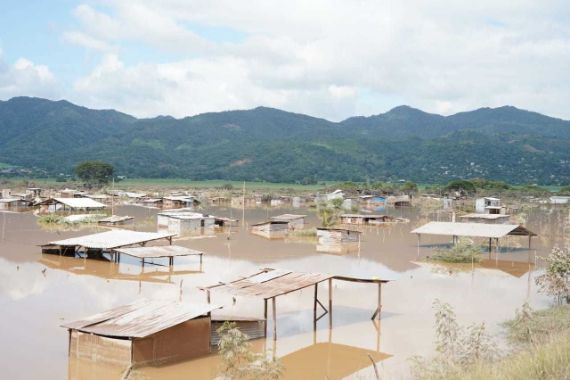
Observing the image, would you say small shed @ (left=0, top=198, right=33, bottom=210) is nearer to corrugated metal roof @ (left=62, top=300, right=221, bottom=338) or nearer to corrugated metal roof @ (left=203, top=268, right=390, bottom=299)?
corrugated metal roof @ (left=203, top=268, right=390, bottom=299)

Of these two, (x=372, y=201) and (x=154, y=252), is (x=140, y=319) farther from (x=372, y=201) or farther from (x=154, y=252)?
(x=372, y=201)

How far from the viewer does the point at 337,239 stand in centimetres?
3406

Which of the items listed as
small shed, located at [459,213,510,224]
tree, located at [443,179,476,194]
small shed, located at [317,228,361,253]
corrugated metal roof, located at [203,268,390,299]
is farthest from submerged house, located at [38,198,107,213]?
tree, located at [443,179,476,194]

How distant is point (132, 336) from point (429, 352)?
22.2 ft

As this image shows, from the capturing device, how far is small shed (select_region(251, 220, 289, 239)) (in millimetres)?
38519

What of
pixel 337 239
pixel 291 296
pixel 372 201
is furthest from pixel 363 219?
pixel 291 296

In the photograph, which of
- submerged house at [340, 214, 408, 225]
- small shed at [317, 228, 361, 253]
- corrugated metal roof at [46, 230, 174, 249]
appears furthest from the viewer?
submerged house at [340, 214, 408, 225]

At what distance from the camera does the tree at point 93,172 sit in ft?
271

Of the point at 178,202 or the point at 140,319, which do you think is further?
the point at 178,202

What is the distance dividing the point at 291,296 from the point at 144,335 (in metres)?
8.26

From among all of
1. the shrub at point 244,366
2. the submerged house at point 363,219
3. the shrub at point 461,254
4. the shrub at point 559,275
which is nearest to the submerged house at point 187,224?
the submerged house at point 363,219

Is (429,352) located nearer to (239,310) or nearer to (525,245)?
(239,310)

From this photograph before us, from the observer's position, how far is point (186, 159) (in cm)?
15862

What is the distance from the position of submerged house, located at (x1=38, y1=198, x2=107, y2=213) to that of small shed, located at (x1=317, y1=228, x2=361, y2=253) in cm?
2107
